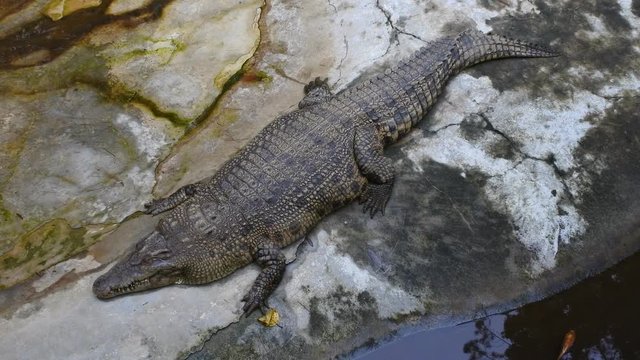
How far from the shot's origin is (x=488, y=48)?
443 cm

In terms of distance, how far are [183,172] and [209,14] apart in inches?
67.6

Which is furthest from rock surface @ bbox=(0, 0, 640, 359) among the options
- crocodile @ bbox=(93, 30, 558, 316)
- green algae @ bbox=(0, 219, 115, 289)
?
crocodile @ bbox=(93, 30, 558, 316)

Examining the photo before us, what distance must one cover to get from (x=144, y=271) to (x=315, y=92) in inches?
71.5

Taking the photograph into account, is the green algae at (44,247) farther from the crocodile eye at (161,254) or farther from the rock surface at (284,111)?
the crocodile eye at (161,254)

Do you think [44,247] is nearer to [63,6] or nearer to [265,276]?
[265,276]

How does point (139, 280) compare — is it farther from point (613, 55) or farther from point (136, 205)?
point (613, 55)

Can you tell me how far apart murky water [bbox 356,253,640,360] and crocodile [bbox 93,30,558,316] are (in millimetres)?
873

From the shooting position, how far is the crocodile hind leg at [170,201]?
3.78m

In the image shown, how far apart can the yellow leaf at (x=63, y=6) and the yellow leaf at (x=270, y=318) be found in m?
3.44

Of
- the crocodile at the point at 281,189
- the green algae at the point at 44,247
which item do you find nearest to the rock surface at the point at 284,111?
the green algae at the point at 44,247

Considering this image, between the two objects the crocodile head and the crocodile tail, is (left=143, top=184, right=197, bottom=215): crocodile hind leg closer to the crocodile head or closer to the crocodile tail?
the crocodile head

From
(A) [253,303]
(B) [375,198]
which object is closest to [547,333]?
(B) [375,198]

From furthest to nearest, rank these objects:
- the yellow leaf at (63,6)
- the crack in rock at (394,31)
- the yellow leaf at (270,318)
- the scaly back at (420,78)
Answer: the yellow leaf at (63,6) → the crack in rock at (394,31) → the scaly back at (420,78) → the yellow leaf at (270,318)

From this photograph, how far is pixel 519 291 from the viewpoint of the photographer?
11.2 feet
